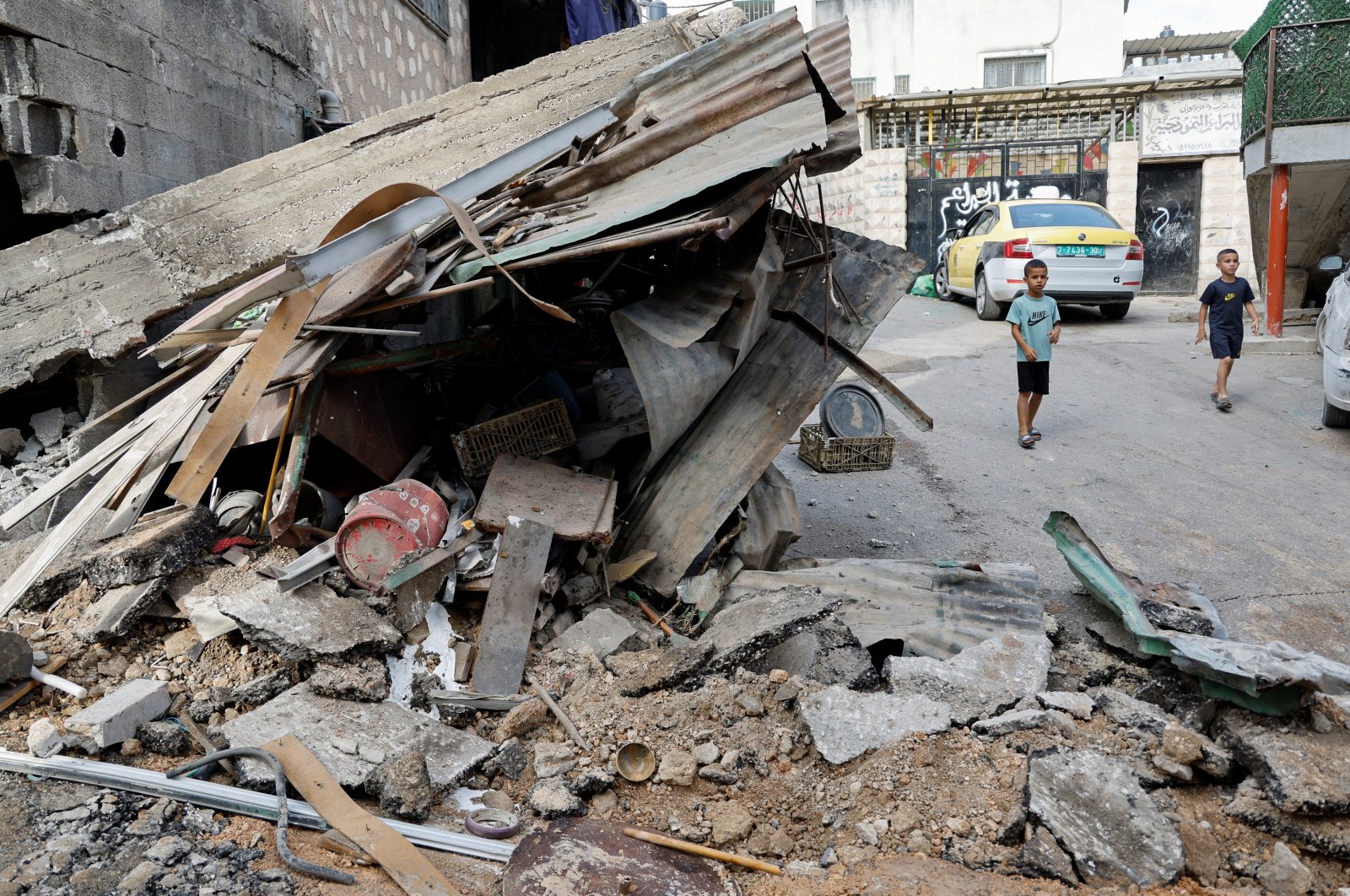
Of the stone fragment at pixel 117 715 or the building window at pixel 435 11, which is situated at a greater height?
the building window at pixel 435 11

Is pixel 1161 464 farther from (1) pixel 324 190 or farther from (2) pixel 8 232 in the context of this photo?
(2) pixel 8 232

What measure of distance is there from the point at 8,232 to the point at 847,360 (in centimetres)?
494

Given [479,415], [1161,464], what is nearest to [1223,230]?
[1161,464]

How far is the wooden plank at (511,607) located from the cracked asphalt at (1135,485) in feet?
7.60

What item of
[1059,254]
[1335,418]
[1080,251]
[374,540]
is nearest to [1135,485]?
[1335,418]

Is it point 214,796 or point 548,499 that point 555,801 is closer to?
point 214,796

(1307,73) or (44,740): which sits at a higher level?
(1307,73)

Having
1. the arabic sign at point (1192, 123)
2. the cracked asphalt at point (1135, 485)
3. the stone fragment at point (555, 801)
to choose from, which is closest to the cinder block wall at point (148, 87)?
the stone fragment at point (555, 801)

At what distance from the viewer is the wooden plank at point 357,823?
2672 mm

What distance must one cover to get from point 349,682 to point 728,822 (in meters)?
1.58

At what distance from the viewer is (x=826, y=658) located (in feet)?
13.1

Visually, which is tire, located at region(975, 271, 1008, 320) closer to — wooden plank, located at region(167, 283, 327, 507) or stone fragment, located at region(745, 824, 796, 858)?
stone fragment, located at region(745, 824, 796, 858)

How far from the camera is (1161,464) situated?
7.38 m

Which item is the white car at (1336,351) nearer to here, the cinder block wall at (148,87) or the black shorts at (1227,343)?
the black shorts at (1227,343)
